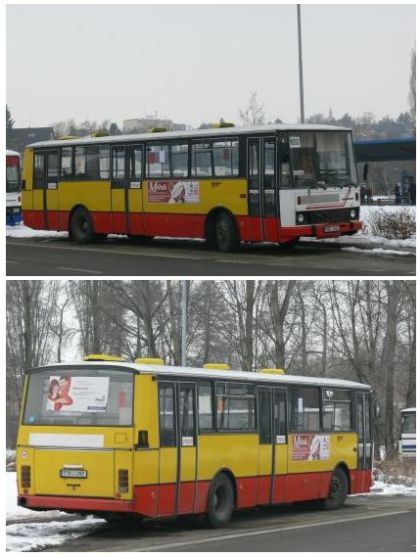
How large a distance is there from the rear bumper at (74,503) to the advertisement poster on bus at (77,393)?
130 cm

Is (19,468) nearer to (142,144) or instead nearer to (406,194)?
(142,144)

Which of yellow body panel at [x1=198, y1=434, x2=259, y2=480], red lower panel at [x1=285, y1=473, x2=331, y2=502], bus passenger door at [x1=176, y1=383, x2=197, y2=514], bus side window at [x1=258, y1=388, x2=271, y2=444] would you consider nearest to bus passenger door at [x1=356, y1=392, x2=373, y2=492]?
red lower panel at [x1=285, y1=473, x2=331, y2=502]

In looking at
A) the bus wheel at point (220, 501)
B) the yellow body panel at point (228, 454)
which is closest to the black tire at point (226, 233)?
the yellow body panel at point (228, 454)

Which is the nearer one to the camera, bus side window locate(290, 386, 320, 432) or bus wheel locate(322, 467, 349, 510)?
bus side window locate(290, 386, 320, 432)

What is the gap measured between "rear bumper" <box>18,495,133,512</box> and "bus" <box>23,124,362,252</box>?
39.7 feet

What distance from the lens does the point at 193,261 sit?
29.8 metres

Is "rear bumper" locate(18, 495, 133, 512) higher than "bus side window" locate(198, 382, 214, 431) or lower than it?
lower

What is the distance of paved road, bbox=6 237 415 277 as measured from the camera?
2797cm

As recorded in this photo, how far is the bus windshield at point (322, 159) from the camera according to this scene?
2955cm

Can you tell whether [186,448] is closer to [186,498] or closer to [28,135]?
[186,498]

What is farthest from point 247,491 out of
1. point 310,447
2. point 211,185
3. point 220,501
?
point 211,185

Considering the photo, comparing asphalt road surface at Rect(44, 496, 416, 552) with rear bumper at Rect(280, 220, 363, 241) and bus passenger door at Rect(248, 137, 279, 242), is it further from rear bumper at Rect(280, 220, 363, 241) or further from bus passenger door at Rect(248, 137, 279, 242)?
bus passenger door at Rect(248, 137, 279, 242)

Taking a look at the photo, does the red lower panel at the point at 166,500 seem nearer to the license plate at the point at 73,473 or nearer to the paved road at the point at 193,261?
the license plate at the point at 73,473

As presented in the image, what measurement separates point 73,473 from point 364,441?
9.48 metres
